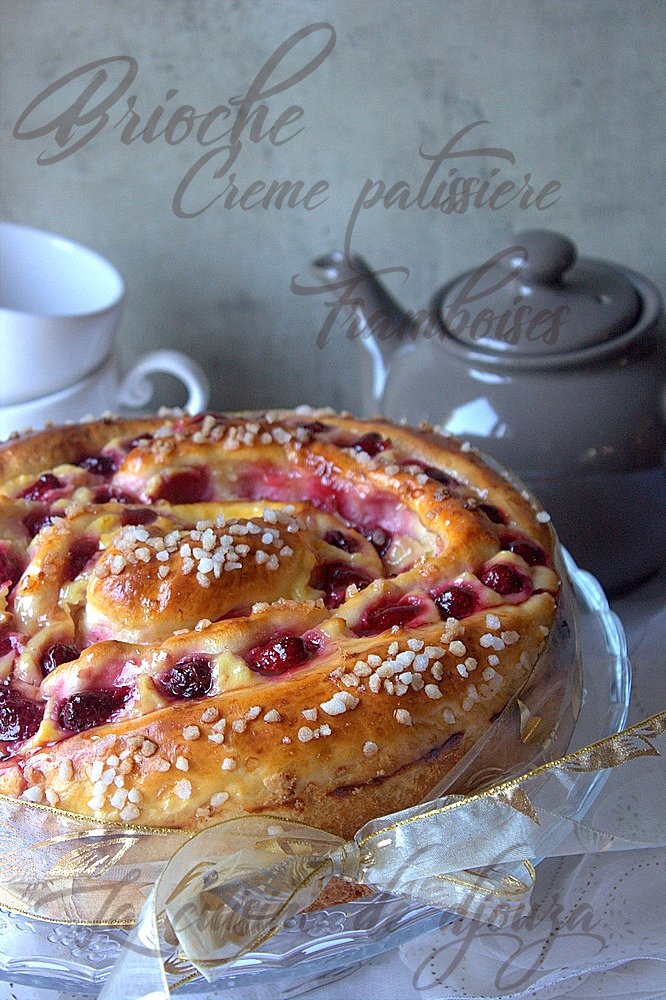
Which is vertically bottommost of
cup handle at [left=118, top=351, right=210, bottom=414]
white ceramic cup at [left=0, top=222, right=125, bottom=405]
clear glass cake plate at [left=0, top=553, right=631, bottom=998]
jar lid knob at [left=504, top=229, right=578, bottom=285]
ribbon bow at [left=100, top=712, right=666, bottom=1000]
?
clear glass cake plate at [left=0, top=553, right=631, bottom=998]

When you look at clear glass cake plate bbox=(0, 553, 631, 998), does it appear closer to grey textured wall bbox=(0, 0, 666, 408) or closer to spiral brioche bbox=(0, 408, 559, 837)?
spiral brioche bbox=(0, 408, 559, 837)

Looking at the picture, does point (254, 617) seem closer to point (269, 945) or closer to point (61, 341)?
point (269, 945)

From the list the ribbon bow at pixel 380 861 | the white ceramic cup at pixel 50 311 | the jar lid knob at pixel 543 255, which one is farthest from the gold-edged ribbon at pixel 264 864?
the white ceramic cup at pixel 50 311

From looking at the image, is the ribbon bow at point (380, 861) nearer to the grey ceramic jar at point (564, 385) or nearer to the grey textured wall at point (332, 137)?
the grey ceramic jar at point (564, 385)

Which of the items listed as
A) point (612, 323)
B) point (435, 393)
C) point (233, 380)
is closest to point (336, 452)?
point (435, 393)

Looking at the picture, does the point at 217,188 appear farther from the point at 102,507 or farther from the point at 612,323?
the point at 102,507

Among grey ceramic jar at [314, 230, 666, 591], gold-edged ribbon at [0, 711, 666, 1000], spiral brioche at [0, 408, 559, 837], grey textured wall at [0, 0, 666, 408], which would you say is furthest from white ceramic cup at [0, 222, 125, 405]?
gold-edged ribbon at [0, 711, 666, 1000]
